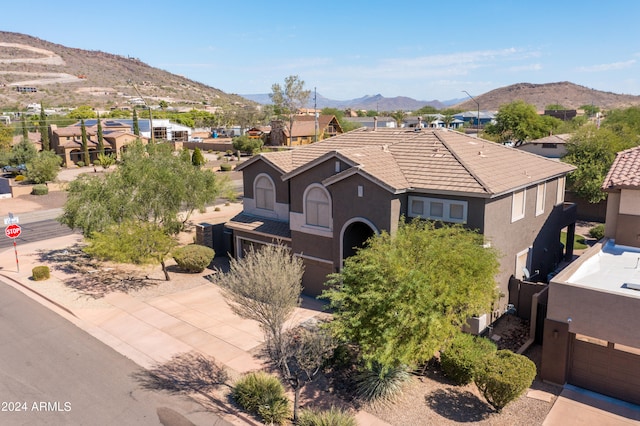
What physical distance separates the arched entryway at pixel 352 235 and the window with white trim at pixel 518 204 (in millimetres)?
6054

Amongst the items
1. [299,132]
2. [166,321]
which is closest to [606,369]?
[166,321]

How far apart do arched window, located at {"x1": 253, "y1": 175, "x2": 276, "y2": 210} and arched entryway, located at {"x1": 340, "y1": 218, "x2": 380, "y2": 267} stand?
608 cm

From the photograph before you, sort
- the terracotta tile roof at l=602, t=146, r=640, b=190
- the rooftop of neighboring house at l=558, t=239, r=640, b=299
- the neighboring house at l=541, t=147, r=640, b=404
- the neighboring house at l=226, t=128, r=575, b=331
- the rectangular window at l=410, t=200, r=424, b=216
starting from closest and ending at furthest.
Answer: the neighboring house at l=541, t=147, r=640, b=404 → the rooftop of neighboring house at l=558, t=239, r=640, b=299 → the neighboring house at l=226, t=128, r=575, b=331 → the terracotta tile roof at l=602, t=146, r=640, b=190 → the rectangular window at l=410, t=200, r=424, b=216

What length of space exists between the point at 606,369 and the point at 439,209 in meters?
7.91

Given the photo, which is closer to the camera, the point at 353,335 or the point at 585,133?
the point at 353,335

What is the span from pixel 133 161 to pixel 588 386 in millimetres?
23110

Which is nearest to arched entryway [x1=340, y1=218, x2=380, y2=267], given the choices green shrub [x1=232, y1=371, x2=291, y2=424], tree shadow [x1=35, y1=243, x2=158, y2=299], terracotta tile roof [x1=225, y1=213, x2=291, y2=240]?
terracotta tile roof [x1=225, y1=213, x2=291, y2=240]

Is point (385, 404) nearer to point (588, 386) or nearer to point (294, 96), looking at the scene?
point (588, 386)

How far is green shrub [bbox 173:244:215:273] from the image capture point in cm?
2530

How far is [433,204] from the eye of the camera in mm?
19625

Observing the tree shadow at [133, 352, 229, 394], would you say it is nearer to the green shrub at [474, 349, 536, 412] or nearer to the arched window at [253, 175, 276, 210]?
the green shrub at [474, 349, 536, 412]

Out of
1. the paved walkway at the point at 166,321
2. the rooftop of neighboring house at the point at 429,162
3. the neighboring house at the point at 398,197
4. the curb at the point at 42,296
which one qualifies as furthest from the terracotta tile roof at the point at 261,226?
the curb at the point at 42,296

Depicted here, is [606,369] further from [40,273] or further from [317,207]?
[40,273]

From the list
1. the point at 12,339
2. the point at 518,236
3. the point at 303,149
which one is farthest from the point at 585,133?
the point at 12,339
